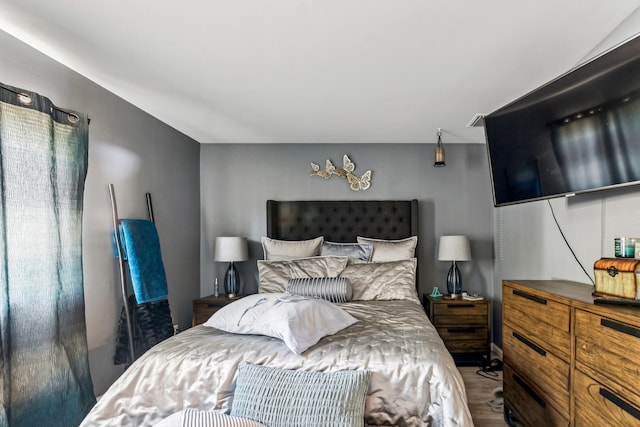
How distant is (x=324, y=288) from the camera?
316cm

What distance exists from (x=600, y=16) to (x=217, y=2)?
5.91 feet

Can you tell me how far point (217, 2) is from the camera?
174 centimetres

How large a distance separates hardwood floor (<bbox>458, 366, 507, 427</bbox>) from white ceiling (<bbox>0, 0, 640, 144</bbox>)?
7.53 feet

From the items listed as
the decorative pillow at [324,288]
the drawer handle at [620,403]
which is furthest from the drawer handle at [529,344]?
the decorative pillow at [324,288]

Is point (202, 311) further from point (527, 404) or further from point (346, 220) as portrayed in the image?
point (527, 404)

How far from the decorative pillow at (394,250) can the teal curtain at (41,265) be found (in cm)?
252

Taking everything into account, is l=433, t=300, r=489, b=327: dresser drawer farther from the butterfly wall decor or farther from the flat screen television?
the butterfly wall decor

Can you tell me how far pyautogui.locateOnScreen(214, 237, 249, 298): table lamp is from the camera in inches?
159

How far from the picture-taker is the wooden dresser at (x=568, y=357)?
1478 millimetres

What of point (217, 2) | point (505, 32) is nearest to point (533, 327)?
point (505, 32)

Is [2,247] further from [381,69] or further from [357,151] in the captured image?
[357,151]

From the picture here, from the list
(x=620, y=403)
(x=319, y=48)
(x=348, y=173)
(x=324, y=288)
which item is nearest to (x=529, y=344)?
(x=620, y=403)

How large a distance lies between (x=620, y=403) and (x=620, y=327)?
0.94 feet

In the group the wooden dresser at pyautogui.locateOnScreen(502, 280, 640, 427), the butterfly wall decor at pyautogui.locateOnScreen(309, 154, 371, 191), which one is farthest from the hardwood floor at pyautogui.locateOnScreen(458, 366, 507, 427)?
the butterfly wall decor at pyautogui.locateOnScreen(309, 154, 371, 191)
